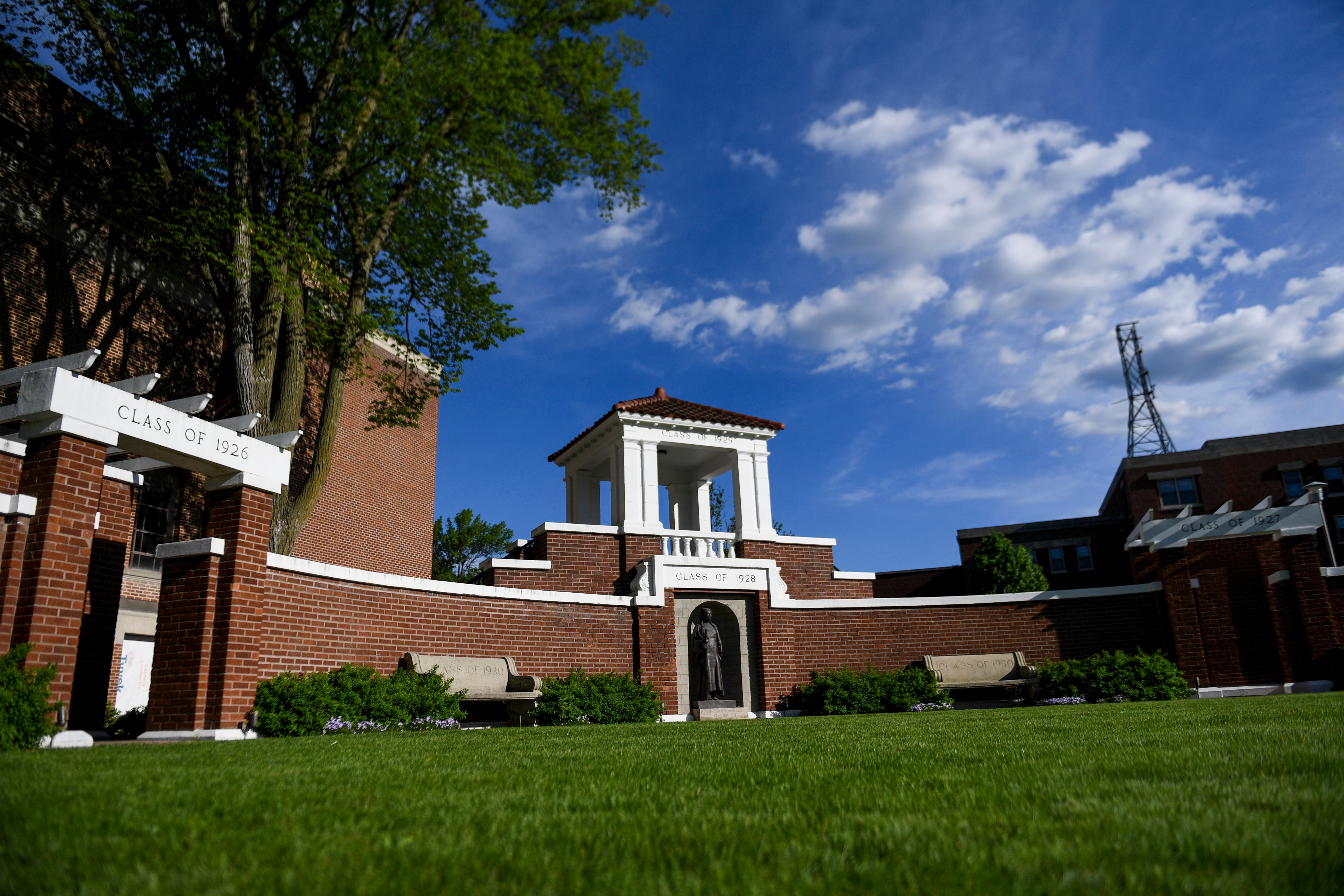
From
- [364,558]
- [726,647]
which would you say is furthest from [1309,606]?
[364,558]

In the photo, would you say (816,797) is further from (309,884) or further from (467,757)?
(467,757)

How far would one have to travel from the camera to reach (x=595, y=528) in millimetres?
19250

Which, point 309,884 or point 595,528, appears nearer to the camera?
point 309,884

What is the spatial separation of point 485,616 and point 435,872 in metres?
13.3

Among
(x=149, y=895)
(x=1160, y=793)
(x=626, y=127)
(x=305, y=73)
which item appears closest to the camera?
(x=149, y=895)

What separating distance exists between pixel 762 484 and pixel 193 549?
1419 cm

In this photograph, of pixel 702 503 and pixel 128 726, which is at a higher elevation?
pixel 702 503

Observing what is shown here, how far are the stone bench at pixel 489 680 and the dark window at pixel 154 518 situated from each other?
736 cm

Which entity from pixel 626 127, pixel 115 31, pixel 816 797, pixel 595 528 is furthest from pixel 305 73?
pixel 816 797

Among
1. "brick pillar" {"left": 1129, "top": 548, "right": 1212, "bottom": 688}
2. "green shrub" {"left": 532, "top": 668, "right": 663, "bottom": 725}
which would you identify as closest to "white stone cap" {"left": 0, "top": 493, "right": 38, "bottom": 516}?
"green shrub" {"left": 532, "top": 668, "right": 663, "bottom": 725}

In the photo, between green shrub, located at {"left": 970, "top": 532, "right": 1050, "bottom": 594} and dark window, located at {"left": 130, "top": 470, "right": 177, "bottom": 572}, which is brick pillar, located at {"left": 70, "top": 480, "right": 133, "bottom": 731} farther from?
green shrub, located at {"left": 970, "top": 532, "right": 1050, "bottom": 594}

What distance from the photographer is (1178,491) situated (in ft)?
138

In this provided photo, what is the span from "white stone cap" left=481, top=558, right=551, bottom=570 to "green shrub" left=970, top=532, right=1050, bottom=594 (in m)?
23.0

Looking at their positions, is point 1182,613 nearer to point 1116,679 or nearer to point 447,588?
point 1116,679
